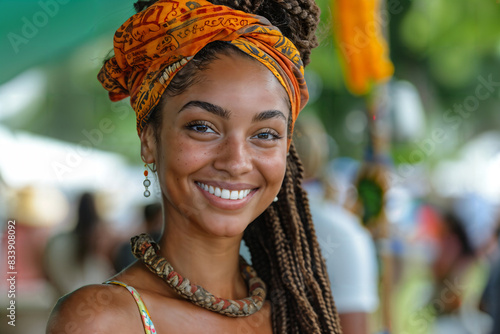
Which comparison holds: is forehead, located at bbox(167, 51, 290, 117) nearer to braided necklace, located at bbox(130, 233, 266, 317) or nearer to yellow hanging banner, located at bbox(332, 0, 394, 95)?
braided necklace, located at bbox(130, 233, 266, 317)

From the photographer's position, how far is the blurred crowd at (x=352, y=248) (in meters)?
2.71

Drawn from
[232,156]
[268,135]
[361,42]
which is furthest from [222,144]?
[361,42]

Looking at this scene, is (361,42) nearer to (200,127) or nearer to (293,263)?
(293,263)

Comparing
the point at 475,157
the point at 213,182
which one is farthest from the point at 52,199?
the point at 475,157

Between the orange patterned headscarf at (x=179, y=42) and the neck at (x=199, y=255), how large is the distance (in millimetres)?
368

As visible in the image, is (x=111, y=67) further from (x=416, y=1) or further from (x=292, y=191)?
(x=416, y=1)

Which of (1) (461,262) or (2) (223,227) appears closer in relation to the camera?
(2) (223,227)

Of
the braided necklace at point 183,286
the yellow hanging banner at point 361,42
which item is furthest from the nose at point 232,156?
the yellow hanging banner at point 361,42

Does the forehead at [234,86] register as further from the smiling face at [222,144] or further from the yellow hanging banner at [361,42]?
the yellow hanging banner at [361,42]

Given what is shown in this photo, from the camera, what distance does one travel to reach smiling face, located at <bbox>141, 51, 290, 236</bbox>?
1.62 metres

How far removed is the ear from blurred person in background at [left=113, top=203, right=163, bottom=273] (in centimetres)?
201

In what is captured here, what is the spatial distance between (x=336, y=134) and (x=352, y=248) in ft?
11.8

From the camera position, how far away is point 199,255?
1.76m

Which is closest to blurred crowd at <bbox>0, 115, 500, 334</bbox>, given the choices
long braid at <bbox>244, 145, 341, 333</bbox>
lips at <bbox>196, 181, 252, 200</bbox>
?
long braid at <bbox>244, 145, 341, 333</bbox>
